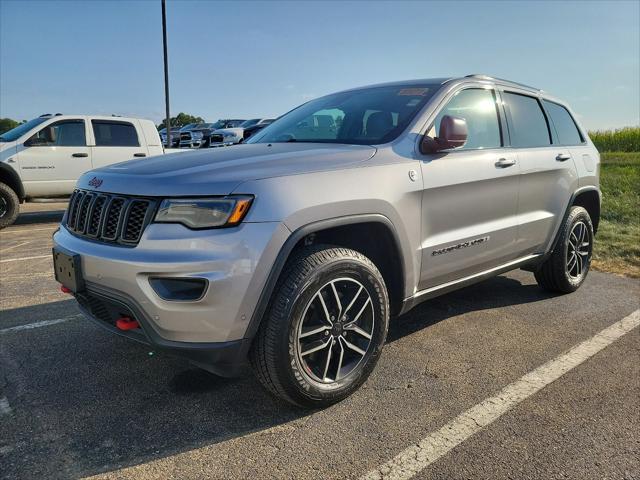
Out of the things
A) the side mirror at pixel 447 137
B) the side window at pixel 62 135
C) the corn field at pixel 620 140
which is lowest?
the corn field at pixel 620 140

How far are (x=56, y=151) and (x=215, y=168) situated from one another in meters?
8.19

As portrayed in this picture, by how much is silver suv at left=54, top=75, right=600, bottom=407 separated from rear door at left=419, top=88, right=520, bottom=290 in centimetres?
1

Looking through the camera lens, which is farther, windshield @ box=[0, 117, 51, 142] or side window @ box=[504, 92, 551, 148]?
windshield @ box=[0, 117, 51, 142]

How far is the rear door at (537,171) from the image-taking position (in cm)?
401

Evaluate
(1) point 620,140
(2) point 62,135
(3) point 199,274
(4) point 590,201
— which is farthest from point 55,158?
(1) point 620,140

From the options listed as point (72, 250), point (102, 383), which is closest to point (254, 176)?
point (72, 250)

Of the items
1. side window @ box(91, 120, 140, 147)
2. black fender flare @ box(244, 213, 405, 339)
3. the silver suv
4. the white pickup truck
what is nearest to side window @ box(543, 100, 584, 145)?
the silver suv

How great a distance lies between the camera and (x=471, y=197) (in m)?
3.47

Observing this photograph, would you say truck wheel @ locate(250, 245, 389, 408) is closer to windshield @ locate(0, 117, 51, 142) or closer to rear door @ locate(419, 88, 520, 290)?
rear door @ locate(419, 88, 520, 290)

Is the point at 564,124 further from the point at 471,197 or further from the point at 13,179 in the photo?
the point at 13,179

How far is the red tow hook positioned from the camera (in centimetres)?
A: 250

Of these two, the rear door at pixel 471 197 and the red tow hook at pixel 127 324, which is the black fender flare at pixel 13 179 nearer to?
the red tow hook at pixel 127 324

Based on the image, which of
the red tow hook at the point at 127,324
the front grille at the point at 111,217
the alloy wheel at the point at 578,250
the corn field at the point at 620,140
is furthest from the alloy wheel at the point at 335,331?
the corn field at the point at 620,140

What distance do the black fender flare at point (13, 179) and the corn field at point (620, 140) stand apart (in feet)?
100
